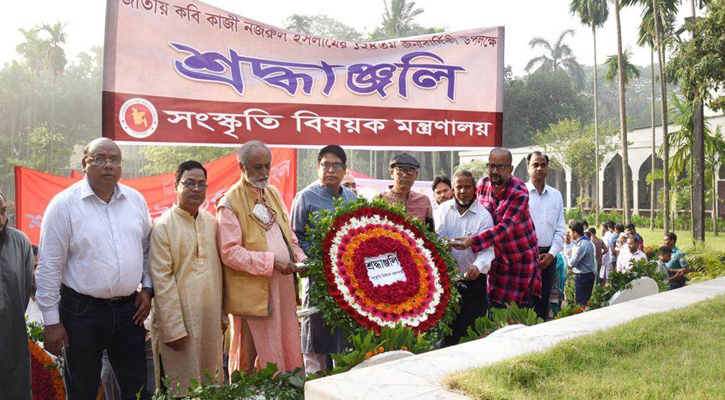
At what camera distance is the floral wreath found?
371 centimetres

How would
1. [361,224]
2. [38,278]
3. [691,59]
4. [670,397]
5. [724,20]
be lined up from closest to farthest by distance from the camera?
1. [670,397]
2. [38,278]
3. [361,224]
4. [724,20]
5. [691,59]

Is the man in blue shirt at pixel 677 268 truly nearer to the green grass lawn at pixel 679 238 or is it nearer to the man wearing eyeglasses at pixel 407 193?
the man wearing eyeglasses at pixel 407 193

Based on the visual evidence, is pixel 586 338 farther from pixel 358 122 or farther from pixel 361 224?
pixel 358 122

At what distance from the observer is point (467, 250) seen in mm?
4766

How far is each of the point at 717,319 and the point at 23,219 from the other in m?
6.55

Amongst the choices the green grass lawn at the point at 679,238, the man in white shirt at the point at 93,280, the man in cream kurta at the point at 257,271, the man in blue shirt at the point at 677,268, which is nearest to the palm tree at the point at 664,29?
the green grass lawn at the point at 679,238

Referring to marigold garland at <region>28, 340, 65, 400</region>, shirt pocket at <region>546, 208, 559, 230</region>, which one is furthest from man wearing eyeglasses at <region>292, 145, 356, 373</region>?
shirt pocket at <region>546, 208, 559, 230</region>

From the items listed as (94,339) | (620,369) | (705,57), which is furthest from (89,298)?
(705,57)

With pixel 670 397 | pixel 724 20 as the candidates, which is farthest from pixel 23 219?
pixel 724 20

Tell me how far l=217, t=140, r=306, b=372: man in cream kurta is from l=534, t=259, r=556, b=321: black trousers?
7.78 ft

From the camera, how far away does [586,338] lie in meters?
3.53

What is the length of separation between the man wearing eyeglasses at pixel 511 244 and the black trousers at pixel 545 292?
0.29 metres

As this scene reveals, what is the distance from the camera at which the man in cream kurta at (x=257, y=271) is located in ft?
11.8

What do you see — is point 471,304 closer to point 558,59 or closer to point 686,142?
point 686,142
